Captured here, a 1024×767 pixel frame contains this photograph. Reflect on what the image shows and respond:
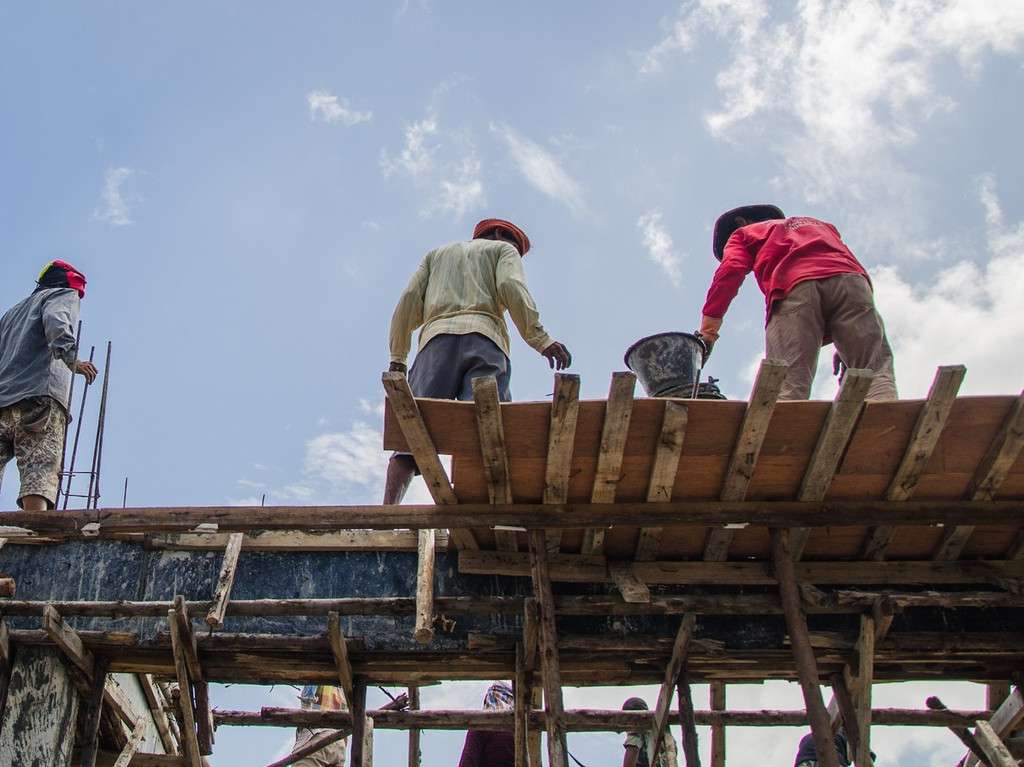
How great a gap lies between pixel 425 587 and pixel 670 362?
1856 mm

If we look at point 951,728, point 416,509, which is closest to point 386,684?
point 416,509

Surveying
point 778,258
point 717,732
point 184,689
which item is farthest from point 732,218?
point 184,689

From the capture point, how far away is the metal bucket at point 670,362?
5.73m

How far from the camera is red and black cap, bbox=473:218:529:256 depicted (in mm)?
7164

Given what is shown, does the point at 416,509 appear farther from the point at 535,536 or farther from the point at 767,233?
the point at 767,233

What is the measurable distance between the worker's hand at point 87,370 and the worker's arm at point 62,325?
0.29 metres

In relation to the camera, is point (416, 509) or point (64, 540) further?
point (64, 540)

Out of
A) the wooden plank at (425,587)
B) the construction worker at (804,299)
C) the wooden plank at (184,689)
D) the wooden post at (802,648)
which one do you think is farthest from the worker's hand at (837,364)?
the wooden plank at (184,689)

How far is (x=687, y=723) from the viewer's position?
5.42 meters

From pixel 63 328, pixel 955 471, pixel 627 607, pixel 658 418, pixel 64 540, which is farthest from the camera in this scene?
pixel 63 328

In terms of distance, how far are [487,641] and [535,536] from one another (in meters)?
0.69

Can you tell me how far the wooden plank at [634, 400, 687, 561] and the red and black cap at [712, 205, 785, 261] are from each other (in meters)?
2.29

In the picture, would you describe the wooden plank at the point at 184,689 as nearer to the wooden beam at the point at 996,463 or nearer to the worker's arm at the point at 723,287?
the worker's arm at the point at 723,287

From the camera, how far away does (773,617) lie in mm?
5613
